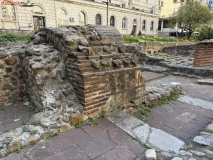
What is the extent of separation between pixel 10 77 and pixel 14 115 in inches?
39.7

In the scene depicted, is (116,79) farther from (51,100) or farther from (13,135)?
(13,135)

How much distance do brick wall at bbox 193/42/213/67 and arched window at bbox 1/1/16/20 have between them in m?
16.8

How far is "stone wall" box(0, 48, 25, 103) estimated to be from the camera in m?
3.23

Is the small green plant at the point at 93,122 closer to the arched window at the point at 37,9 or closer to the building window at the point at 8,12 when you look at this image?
the building window at the point at 8,12

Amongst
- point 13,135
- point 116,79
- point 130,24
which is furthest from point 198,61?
point 130,24

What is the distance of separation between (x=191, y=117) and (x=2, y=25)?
57.5 ft

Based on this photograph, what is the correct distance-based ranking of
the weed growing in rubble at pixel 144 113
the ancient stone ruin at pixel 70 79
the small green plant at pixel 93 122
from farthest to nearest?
the weed growing in rubble at pixel 144 113 < the small green plant at pixel 93 122 < the ancient stone ruin at pixel 70 79

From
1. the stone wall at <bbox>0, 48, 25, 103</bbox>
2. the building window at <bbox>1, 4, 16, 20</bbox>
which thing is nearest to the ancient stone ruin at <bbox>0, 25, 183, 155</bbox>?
the stone wall at <bbox>0, 48, 25, 103</bbox>

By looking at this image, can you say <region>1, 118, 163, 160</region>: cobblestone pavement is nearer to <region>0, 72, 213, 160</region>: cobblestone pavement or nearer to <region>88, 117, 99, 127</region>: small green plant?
<region>0, 72, 213, 160</region>: cobblestone pavement

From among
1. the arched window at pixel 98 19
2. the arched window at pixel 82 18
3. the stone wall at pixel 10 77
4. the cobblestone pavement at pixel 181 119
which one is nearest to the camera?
the cobblestone pavement at pixel 181 119

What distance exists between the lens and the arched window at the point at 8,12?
14.6 meters

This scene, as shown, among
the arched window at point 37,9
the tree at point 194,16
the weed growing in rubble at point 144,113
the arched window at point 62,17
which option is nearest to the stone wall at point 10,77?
the weed growing in rubble at point 144,113

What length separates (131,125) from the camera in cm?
233

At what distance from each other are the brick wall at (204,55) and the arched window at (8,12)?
55.0 ft
